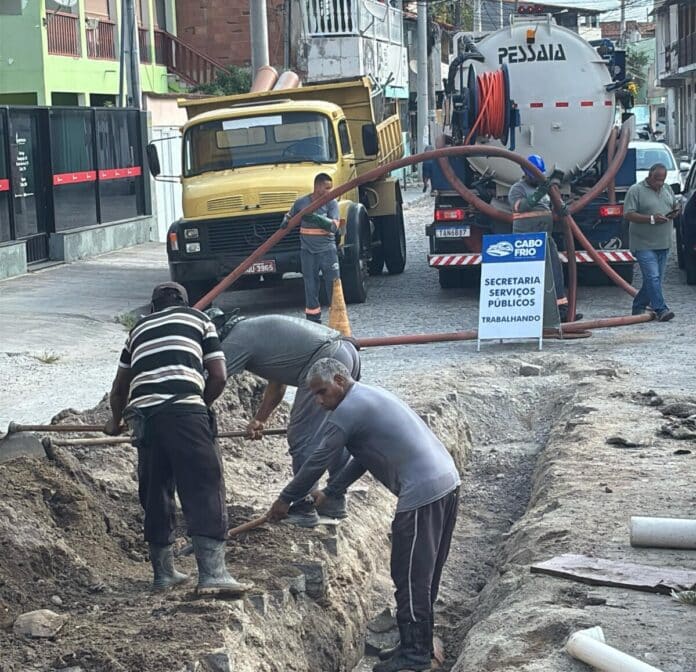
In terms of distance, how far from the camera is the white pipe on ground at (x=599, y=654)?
16.9ft

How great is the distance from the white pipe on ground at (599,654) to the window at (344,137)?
→ 1282 centimetres

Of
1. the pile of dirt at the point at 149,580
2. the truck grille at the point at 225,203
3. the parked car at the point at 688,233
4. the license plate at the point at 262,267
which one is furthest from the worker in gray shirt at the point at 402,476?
the parked car at the point at 688,233

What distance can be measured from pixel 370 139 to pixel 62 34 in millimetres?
13748

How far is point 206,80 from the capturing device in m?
37.3

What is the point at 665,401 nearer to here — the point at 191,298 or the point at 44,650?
the point at 44,650

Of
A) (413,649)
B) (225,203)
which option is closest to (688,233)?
(225,203)

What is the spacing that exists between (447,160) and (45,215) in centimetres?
762

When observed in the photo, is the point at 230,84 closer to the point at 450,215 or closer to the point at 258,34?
the point at 258,34

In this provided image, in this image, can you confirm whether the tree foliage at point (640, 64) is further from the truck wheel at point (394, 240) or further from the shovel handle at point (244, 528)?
the shovel handle at point (244, 528)

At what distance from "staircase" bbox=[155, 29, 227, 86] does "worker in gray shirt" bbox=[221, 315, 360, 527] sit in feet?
97.2

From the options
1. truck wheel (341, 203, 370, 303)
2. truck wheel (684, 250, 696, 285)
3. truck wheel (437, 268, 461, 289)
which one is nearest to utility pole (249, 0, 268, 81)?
truck wheel (341, 203, 370, 303)

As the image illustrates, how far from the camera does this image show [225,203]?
1692 centimetres

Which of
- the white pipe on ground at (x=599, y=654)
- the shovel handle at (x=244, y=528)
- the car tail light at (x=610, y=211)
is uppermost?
the car tail light at (x=610, y=211)

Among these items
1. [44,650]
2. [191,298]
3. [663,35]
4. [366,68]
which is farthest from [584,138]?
[663,35]
